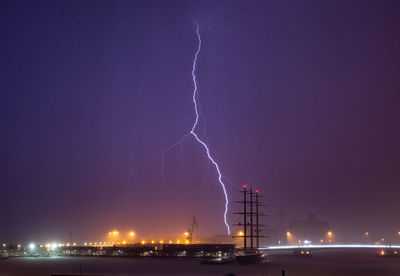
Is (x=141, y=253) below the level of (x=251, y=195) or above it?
below

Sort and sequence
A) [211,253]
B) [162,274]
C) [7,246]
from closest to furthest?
[162,274], [211,253], [7,246]

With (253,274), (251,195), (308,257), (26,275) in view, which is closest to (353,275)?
(253,274)

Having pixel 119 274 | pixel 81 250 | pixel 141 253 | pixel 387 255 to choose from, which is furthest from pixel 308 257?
pixel 119 274

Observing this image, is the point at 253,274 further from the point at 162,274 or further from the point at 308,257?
the point at 308,257

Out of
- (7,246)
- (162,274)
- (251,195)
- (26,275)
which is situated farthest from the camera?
(251,195)

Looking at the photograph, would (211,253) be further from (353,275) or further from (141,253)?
(353,275)

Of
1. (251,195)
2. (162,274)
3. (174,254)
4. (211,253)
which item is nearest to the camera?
(162,274)

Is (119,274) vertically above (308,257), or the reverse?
(119,274)

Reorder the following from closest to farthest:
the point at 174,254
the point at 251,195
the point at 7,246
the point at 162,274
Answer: the point at 162,274, the point at 174,254, the point at 7,246, the point at 251,195

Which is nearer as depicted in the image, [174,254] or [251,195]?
[174,254]
